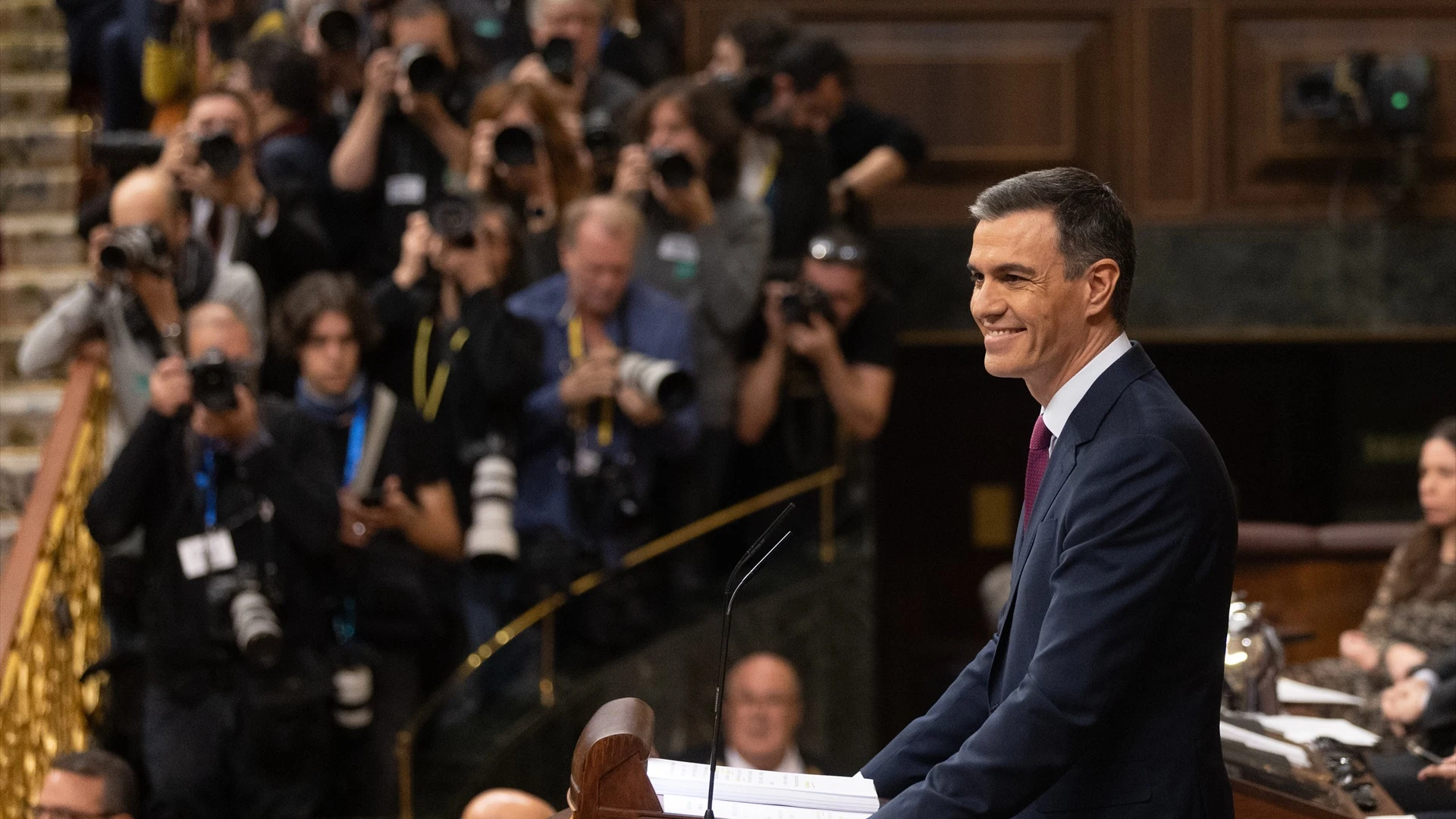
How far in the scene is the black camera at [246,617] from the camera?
374cm

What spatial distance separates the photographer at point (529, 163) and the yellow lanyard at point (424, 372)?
37cm

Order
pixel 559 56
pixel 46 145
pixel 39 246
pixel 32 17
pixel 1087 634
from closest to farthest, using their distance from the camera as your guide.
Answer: pixel 1087 634
pixel 559 56
pixel 39 246
pixel 46 145
pixel 32 17

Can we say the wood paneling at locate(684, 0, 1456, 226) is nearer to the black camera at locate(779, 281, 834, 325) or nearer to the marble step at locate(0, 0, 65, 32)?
the black camera at locate(779, 281, 834, 325)

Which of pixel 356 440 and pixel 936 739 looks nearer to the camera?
pixel 936 739

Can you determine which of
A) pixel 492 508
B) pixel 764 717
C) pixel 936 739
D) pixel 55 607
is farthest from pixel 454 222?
pixel 936 739

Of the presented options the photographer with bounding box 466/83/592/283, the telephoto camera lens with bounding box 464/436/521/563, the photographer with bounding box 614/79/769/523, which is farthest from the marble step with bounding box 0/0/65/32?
the telephoto camera lens with bounding box 464/436/521/563

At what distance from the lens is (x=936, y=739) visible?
1.91m

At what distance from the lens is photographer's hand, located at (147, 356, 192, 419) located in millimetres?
3936

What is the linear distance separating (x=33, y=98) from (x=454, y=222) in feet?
8.15

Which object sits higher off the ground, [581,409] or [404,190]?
[404,190]

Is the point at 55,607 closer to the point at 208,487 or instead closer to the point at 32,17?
the point at 208,487

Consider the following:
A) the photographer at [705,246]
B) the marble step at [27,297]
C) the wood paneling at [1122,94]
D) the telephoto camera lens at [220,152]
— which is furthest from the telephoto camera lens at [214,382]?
the wood paneling at [1122,94]

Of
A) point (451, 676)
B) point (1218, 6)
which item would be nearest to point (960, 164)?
point (1218, 6)

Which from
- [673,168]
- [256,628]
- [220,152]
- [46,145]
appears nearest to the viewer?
[256,628]
